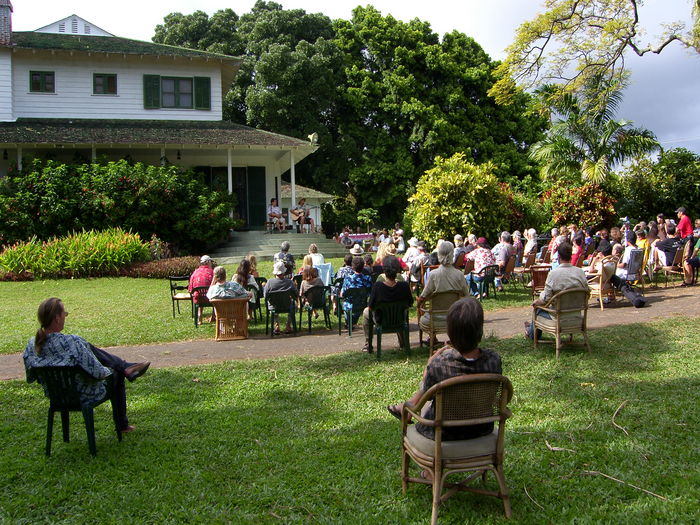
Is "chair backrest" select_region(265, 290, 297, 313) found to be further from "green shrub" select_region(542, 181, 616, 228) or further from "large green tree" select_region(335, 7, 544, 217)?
"large green tree" select_region(335, 7, 544, 217)

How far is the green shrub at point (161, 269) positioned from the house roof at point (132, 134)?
6152 mm

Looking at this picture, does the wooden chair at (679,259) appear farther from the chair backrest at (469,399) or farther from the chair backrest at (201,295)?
the chair backrest at (469,399)

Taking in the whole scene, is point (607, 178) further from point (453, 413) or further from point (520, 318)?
point (453, 413)

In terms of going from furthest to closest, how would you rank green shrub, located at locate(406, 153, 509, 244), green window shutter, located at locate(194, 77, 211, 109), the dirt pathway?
green window shutter, located at locate(194, 77, 211, 109) → green shrub, located at locate(406, 153, 509, 244) → the dirt pathway

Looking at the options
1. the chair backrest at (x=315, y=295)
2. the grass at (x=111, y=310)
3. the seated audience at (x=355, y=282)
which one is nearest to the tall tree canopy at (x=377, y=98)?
the grass at (x=111, y=310)

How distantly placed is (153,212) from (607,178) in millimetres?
17421

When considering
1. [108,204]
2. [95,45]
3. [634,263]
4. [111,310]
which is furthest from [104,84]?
[634,263]

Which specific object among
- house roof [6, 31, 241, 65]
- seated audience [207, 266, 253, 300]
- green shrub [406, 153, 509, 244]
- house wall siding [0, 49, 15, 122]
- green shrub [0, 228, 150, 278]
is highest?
house roof [6, 31, 241, 65]

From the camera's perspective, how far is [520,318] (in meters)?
11.3

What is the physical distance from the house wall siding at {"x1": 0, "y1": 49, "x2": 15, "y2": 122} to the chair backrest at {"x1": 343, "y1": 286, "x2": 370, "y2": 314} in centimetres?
2049

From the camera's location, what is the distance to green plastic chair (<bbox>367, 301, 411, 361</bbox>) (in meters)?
8.28

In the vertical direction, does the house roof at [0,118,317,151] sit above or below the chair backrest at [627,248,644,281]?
above

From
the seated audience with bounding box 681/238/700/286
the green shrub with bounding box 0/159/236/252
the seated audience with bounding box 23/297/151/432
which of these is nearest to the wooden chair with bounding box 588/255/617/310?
the seated audience with bounding box 681/238/700/286

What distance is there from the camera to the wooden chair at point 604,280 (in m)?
11.5
